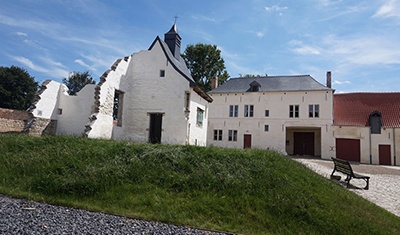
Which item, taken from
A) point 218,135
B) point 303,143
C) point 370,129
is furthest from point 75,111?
point 370,129

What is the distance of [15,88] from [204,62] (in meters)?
24.6

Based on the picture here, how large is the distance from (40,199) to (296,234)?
527 centimetres

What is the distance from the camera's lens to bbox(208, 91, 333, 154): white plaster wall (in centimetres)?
2636

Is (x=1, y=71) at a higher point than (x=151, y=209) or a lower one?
higher

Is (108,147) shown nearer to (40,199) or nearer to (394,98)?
(40,199)

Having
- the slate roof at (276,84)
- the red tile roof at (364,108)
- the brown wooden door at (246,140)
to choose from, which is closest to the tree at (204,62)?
the slate roof at (276,84)

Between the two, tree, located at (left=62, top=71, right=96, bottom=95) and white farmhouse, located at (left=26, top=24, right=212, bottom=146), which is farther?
tree, located at (left=62, top=71, right=96, bottom=95)

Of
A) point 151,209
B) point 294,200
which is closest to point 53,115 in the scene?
point 151,209

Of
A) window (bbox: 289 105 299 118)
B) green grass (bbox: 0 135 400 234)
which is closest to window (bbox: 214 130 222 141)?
window (bbox: 289 105 299 118)

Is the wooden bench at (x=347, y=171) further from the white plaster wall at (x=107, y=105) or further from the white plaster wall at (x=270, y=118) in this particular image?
the white plaster wall at (x=270, y=118)

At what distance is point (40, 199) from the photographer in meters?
5.85

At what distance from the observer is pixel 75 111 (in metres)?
15.8

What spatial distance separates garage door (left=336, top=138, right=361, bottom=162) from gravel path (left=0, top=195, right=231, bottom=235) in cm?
2457

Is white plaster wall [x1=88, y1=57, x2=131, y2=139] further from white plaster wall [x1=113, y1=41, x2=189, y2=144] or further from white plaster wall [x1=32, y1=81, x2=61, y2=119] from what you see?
white plaster wall [x1=32, y1=81, x2=61, y2=119]
